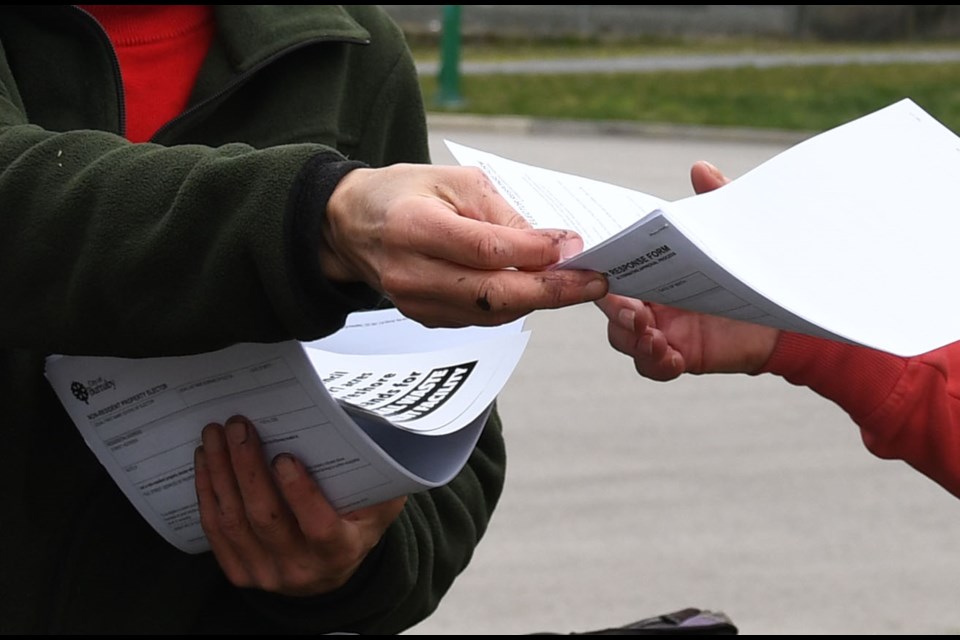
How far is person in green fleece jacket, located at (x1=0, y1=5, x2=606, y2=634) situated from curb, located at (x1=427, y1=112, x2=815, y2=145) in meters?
11.3

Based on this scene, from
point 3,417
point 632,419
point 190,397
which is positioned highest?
point 190,397

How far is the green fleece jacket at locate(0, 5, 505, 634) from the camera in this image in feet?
4.14

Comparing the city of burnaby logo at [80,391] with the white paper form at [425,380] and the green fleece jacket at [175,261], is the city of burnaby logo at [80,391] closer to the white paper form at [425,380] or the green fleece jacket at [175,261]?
the green fleece jacket at [175,261]

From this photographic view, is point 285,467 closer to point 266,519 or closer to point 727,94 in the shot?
point 266,519

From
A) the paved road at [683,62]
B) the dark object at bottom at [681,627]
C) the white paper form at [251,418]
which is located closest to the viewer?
the white paper form at [251,418]

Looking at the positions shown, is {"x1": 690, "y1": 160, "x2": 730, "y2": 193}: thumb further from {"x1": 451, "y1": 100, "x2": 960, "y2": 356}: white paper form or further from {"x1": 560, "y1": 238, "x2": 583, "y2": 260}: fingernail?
{"x1": 560, "y1": 238, "x2": 583, "y2": 260}: fingernail

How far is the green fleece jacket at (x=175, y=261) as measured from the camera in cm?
126

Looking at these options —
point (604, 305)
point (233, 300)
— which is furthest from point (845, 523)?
point (233, 300)

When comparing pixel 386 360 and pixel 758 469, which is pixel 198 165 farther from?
pixel 758 469

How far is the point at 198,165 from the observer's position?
4.17 feet

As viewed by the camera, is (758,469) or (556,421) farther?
(556,421)

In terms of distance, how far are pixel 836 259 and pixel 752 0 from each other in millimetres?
22417

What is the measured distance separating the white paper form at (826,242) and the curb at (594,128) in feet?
38.1

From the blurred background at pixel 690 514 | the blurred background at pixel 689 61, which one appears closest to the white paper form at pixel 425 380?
the blurred background at pixel 690 514
